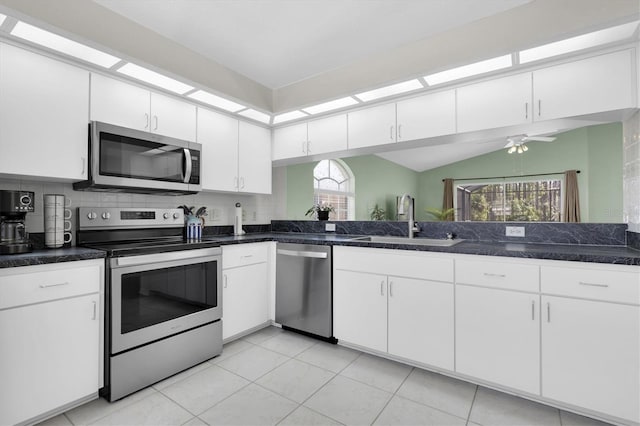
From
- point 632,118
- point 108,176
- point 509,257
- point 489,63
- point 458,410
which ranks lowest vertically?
point 458,410

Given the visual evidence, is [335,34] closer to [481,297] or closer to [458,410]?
[481,297]

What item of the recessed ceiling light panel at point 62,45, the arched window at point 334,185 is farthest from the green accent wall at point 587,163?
the recessed ceiling light panel at point 62,45

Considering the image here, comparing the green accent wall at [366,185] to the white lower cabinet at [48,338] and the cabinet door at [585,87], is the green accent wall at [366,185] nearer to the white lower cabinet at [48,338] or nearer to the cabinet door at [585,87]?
the cabinet door at [585,87]

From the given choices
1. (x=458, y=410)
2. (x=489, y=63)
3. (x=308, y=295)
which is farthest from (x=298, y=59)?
(x=458, y=410)

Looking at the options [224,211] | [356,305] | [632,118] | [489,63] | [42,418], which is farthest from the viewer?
[224,211]

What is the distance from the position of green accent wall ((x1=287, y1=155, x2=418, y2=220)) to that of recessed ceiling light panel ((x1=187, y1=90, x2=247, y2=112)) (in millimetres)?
1147

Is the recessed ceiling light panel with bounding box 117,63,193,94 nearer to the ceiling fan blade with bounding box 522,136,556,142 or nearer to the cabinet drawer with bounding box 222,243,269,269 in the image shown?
the cabinet drawer with bounding box 222,243,269,269

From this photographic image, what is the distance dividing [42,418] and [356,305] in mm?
2051

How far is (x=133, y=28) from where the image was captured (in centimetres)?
216

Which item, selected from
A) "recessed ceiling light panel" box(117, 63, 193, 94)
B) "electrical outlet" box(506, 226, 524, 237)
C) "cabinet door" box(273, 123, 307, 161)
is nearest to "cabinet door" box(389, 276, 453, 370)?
"electrical outlet" box(506, 226, 524, 237)

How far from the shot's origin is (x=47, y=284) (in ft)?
5.54

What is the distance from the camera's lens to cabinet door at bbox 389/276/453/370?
2.12m

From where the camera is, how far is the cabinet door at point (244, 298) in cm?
268

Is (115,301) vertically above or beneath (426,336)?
above
